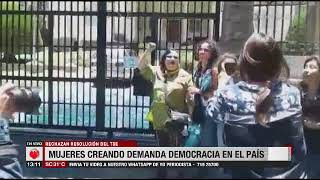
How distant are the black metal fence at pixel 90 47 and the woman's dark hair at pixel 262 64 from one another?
325 millimetres

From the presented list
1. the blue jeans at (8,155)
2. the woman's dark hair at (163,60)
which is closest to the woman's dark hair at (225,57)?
the woman's dark hair at (163,60)

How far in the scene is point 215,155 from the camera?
12.5 ft

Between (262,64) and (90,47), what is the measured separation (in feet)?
4.64

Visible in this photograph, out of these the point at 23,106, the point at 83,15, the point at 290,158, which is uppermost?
the point at 83,15

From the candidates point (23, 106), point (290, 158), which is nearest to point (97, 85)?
point (23, 106)

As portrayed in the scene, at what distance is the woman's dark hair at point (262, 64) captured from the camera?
373 centimetres

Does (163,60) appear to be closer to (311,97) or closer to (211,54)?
(211,54)

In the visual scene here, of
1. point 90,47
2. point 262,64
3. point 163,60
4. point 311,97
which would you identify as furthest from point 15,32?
point 311,97

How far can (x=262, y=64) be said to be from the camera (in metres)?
3.78

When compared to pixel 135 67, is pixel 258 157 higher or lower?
lower

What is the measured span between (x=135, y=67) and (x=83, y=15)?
24.7 inches

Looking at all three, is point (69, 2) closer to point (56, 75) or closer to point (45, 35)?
point (45, 35)

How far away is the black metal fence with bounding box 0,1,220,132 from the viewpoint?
3826 mm

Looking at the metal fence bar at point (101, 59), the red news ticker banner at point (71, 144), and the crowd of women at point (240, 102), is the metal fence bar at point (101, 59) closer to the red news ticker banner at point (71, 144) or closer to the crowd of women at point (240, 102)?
the red news ticker banner at point (71, 144)
